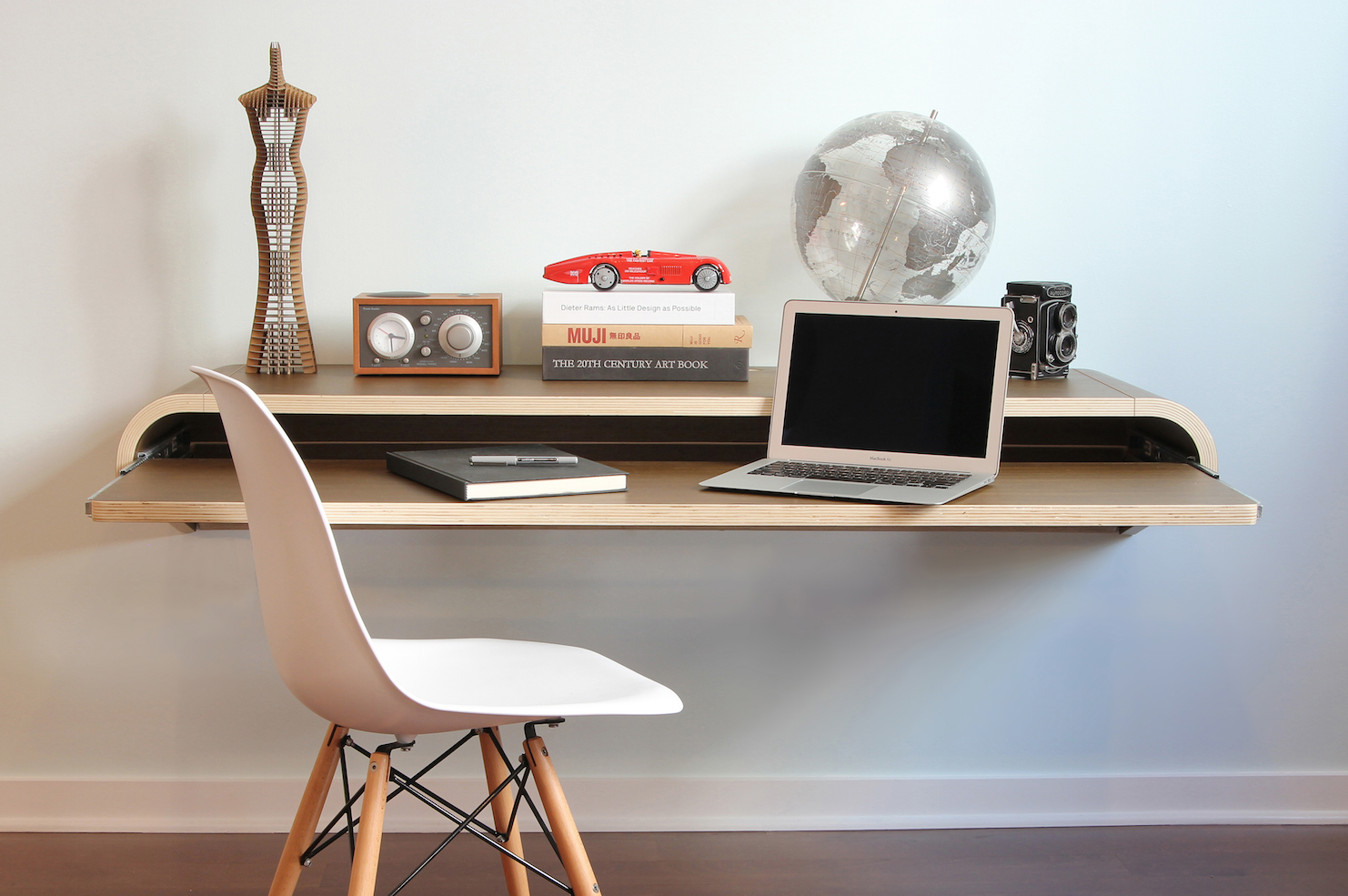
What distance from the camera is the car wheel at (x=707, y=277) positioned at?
4.68ft

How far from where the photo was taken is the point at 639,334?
1.42 m

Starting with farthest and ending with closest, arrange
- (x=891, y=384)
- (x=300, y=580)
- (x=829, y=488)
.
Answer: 1. (x=891, y=384)
2. (x=829, y=488)
3. (x=300, y=580)

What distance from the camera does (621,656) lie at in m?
1.71

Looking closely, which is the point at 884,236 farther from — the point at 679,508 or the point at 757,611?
the point at 757,611

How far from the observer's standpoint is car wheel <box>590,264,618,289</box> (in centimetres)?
142

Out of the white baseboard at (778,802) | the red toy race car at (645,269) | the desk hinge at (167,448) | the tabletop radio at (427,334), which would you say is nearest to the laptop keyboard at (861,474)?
the red toy race car at (645,269)

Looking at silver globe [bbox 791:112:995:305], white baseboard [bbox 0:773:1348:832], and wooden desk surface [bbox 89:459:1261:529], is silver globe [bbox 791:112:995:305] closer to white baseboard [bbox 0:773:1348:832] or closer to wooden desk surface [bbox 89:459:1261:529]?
wooden desk surface [bbox 89:459:1261:529]

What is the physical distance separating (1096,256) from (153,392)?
1.53 meters

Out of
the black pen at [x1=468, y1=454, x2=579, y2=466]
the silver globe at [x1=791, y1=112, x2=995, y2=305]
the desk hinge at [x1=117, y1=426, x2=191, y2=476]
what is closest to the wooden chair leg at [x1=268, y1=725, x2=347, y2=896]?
the black pen at [x1=468, y1=454, x2=579, y2=466]

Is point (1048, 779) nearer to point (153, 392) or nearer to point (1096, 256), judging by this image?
point (1096, 256)

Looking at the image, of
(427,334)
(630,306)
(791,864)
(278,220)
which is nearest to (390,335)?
(427,334)

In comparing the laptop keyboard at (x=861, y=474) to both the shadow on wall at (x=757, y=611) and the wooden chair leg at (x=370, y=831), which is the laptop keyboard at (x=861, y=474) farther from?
the wooden chair leg at (x=370, y=831)

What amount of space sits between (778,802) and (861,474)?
0.73 metres

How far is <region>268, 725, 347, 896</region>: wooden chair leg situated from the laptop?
547 mm
